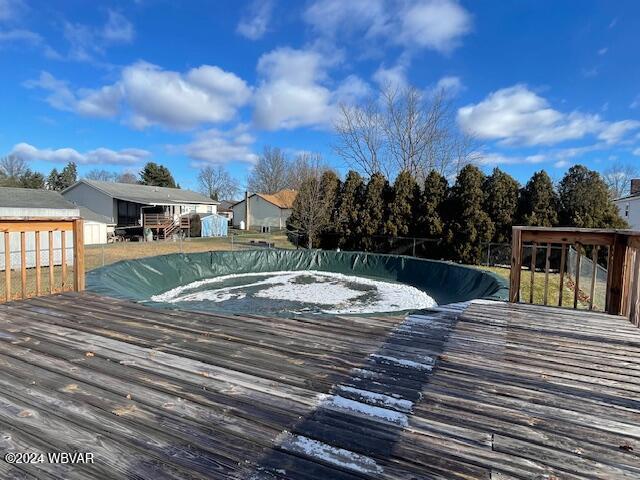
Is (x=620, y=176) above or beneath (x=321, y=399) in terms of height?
above

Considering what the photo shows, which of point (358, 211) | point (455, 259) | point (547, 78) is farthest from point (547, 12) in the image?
point (358, 211)

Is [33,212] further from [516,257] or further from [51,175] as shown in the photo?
[51,175]

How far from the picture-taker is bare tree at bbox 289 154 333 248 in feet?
48.7

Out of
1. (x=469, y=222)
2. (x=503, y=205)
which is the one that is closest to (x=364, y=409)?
(x=469, y=222)

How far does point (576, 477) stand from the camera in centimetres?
122

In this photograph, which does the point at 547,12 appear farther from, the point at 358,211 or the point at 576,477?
the point at 576,477

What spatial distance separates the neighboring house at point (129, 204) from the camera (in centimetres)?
2252

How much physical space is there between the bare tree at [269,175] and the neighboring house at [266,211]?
15.9 feet

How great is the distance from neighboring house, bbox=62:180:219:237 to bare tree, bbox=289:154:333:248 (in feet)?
37.9

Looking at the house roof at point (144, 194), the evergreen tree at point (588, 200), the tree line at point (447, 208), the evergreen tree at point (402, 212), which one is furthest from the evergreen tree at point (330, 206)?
the house roof at point (144, 194)

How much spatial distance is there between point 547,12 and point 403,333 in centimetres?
987

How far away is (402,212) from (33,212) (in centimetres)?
1431

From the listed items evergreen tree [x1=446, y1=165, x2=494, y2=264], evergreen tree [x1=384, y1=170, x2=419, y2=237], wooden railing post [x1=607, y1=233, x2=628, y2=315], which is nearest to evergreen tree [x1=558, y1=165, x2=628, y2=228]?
evergreen tree [x1=446, y1=165, x2=494, y2=264]

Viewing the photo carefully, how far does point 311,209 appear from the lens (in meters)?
14.7
